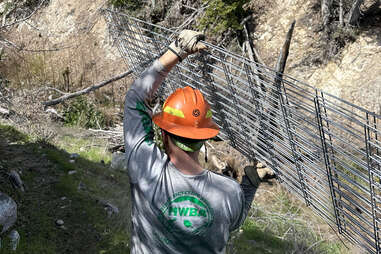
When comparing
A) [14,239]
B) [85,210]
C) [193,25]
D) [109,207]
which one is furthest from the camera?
[193,25]

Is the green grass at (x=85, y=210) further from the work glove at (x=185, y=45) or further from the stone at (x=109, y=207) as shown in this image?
the work glove at (x=185, y=45)

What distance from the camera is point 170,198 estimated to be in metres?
1.66

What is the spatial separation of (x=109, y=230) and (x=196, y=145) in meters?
2.21

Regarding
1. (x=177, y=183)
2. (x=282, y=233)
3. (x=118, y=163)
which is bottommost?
(x=282, y=233)

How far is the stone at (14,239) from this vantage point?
2.78 m

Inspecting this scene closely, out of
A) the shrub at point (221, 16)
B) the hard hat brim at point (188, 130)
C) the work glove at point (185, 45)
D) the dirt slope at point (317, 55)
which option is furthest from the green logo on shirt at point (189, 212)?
the shrub at point (221, 16)

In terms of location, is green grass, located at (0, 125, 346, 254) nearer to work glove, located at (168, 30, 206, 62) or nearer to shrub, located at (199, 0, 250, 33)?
work glove, located at (168, 30, 206, 62)

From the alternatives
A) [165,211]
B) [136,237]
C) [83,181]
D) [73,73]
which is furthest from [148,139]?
[73,73]

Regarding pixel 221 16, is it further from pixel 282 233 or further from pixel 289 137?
pixel 289 137

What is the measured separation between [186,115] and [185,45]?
485mm

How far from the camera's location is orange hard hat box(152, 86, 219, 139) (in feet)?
5.47

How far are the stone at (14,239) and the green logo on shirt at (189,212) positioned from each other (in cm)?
178

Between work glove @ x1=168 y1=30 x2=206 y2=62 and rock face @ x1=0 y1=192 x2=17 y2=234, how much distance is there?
200 cm

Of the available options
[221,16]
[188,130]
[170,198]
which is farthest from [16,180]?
[221,16]
